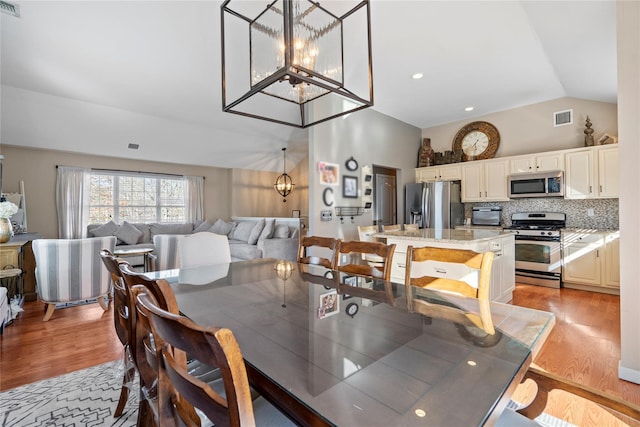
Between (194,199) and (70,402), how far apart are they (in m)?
5.39

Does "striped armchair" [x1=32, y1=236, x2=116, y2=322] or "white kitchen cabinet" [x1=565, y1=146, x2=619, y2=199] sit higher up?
"white kitchen cabinet" [x1=565, y1=146, x2=619, y2=199]

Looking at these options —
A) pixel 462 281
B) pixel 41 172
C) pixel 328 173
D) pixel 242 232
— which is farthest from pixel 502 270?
pixel 41 172

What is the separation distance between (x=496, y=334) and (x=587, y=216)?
4942mm

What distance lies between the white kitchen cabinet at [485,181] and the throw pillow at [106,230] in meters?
6.72

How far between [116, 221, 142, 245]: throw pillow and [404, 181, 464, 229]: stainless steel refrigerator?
5394mm

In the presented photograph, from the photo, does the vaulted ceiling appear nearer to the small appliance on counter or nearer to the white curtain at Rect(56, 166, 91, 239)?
the white curtain at Rect(56, 166, 91, 239)

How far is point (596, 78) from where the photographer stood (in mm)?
3648

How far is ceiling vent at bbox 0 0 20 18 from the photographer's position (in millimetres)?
2414

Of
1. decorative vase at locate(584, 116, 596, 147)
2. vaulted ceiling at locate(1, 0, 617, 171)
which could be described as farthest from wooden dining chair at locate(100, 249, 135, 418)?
decorative vase at locate(584, 116, 596, 147)

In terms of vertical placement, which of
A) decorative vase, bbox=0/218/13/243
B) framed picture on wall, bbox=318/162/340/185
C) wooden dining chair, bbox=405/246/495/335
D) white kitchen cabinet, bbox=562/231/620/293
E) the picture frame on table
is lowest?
white kitchen cabinet, bbox=562/231/620/293

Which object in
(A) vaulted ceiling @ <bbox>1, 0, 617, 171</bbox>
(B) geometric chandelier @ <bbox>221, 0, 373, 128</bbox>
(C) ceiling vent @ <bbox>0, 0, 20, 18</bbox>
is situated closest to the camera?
(B) geometric chandelier @ <bbox>221, 0, 373, 128</bbox>

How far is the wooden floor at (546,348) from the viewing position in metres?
1.79

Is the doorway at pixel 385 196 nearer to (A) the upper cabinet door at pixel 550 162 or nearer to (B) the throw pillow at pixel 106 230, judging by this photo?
(A) the upper cabinet door at pixel 550 162

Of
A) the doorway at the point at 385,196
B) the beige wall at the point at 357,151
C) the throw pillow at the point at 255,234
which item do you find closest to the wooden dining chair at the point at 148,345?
the beige wall at the point at 357,151
